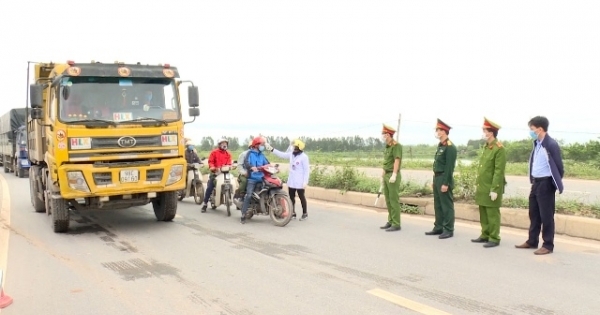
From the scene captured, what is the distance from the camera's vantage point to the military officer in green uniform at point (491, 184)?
664cm

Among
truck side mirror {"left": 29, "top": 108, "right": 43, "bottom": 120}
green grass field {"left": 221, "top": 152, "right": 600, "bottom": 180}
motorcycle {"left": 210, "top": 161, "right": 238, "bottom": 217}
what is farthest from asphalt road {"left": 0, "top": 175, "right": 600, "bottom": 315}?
green grass field {"left": 221, "top": 152, "right": 600, "bottom": 180}

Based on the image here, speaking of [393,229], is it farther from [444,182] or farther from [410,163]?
[410,163]

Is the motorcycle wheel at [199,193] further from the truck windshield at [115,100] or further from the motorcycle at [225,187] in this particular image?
the truck windshield at [115,100]

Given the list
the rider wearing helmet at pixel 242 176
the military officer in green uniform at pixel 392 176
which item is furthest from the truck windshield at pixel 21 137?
the military officer in green uniform at pixel 392 176

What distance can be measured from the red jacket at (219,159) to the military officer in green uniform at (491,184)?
18.0ft

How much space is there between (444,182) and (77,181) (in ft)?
18.7

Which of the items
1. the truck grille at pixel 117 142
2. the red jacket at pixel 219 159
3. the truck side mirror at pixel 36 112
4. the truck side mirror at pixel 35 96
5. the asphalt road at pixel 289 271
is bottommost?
the asphalt road at pixel 289 271

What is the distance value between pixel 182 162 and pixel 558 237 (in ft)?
20.0

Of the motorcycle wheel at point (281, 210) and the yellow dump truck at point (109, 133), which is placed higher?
the yellow dump truck at point (109, 133)

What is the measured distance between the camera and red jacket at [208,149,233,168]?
10398 mm

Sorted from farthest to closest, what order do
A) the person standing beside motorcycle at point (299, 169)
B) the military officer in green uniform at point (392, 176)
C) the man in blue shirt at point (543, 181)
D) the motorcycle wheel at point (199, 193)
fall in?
1. the motorcycle wheel at point (199, 193)
2. the person standing beside motorcycle at point (299, 169)
3. the military officer in green uniform at point (392, 176)
4. the man in blue shirt at point (543, 181)

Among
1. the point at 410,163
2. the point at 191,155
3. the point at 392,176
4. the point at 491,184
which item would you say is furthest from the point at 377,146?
the point at 491,184

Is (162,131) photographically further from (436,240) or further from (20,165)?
(20,165)

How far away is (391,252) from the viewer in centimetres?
638
